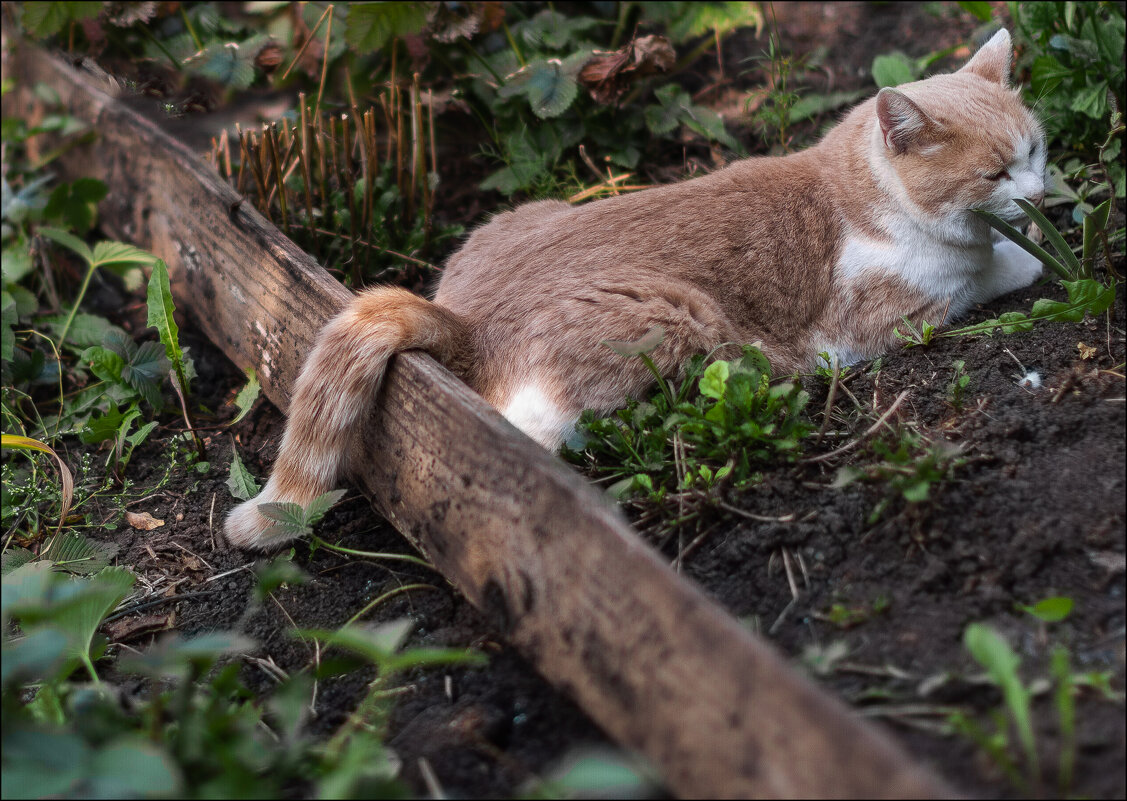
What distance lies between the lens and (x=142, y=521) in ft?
8.53

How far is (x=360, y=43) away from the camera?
3.38 meters

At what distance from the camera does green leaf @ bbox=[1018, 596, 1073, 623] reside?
60.8 inches

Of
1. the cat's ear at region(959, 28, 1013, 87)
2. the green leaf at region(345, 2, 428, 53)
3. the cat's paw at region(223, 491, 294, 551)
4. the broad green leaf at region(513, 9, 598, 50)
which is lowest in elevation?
the cat's paw at region(223, 491, 294, 551)

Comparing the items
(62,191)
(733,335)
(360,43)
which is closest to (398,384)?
(733,335)

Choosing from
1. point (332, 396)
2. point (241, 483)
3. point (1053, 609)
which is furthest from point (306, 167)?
point (1053, 609)

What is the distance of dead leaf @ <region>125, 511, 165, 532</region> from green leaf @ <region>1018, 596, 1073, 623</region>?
2.24 meters

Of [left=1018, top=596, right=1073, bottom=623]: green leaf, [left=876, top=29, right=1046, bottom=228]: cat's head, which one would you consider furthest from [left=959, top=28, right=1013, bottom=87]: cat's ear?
[left=1018, top=596, right=1073, bottom=623]: green leaf

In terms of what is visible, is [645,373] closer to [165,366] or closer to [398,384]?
[398,384]

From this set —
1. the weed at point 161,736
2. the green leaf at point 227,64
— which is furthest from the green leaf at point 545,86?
the weed at point 161,736

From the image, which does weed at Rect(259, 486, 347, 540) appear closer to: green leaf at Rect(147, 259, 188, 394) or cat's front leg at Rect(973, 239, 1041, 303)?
green leaf at Rect(147, 259, 188, 394)

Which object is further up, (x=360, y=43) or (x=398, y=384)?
(x=360, y=43)

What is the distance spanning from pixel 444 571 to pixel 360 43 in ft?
7.34

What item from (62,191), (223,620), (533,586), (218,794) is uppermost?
(62,191)

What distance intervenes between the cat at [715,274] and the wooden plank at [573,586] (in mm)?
187
